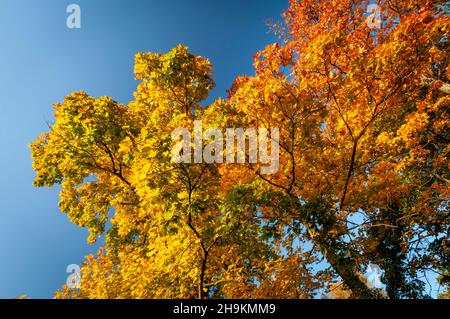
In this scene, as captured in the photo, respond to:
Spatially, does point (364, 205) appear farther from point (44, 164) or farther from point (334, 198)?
point (44, 164)

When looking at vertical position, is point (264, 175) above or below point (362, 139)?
below

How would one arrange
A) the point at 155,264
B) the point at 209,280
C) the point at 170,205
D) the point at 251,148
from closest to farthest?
the point at 170,205 → the point at 251,148 → the point at 155,264 → the point at 209,280

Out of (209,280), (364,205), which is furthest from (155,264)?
(364,205)

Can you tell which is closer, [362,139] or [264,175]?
[264,175]

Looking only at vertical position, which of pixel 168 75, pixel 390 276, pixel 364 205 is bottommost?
pixel 390 276

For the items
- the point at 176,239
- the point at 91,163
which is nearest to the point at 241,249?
the point at 176,239

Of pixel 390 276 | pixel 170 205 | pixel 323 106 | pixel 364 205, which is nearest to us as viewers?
pixel 170 205

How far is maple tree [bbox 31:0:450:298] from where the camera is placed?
6547 millimetres

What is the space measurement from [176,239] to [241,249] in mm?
1793

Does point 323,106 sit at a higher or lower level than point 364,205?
higher

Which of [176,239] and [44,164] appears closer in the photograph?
[176,239]

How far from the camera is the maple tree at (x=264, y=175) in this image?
655cm

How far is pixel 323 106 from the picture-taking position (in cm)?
723

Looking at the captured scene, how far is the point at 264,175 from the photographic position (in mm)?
7867
